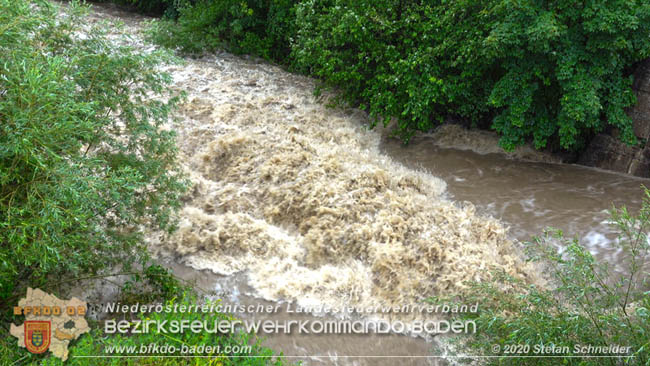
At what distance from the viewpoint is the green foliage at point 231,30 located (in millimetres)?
10836

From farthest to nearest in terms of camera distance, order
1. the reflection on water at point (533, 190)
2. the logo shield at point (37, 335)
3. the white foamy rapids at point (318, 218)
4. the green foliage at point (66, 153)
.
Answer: the reflection on water at point (533, 190)
the white foamy rapids at point (318, 218)
the logo shield at point (37, 335)
the green foliage at point (66, 153)

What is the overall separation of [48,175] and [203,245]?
2500 millimetres

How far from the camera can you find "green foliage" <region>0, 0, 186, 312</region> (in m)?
3.58

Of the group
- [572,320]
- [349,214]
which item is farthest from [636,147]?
[572,320]

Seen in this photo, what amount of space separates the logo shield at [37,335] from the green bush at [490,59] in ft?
17.8

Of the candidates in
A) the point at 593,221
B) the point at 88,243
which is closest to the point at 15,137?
the point at 88,243

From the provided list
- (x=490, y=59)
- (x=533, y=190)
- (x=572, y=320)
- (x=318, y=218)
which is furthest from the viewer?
(x=490, y=59)

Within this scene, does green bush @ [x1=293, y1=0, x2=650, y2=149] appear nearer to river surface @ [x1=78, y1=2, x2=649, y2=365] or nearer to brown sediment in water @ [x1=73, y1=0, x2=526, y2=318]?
river surface @ [x1=78, y1=2, x2=649, y2=365]

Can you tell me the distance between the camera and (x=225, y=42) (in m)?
11.4

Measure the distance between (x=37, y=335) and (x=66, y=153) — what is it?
137cm

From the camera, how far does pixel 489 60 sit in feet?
24.2

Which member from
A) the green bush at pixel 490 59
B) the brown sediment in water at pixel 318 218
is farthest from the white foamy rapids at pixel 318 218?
the green bush at pixel 490 59

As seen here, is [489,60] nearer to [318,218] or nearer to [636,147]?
[636,147]

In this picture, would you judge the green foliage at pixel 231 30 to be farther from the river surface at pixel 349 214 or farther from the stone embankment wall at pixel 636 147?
the stone embankment wall at pixel 636 147
